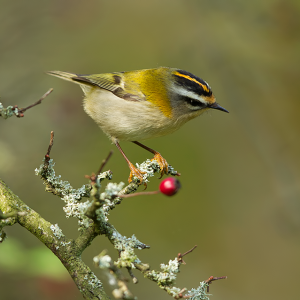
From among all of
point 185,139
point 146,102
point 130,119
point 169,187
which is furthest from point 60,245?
point 185,139

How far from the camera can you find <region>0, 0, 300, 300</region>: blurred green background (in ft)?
15.8

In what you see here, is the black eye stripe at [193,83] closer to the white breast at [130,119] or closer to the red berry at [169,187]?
the white breast at [130,119]

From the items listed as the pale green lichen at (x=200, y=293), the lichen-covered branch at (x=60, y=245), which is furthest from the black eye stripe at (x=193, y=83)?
the lichen-covered branch at (x=60, y=245)

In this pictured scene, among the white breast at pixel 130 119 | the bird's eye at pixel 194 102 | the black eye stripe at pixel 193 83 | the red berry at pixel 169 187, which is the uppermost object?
the black eye stripe at pixel 193 83

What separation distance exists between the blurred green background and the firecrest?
0.95 m

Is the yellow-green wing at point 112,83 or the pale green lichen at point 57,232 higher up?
the yellow-green wing at point 112,83

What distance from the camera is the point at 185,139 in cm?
691

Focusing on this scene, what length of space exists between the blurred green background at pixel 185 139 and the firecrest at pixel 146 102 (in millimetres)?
949

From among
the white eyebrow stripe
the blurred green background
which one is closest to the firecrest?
the white eyebrow stripe

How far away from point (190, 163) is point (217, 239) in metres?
1.47

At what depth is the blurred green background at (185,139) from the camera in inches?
190

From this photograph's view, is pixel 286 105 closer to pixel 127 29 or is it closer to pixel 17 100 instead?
pixel 127 29

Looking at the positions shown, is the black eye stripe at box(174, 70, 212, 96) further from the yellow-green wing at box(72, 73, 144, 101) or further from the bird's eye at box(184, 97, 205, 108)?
the yellow-green wing at box(72, 73, 144, 101)

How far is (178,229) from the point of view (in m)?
A: 6.30
